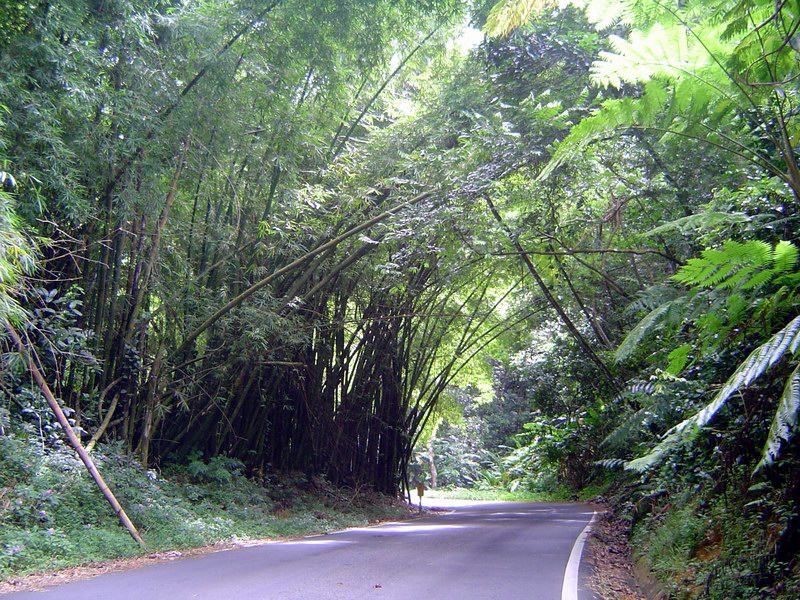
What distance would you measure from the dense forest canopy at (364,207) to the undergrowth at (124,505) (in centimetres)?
54

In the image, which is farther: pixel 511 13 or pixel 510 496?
pixel 510 496

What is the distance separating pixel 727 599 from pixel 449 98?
7.99 metres

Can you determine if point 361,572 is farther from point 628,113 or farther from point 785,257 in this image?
point 628,113

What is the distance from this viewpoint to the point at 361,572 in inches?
239

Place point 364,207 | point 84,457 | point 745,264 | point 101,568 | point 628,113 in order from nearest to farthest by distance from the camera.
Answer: point 745,264, point 628,113, point 101,568, point 84,457, point 364,207

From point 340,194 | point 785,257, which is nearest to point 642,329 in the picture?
point 785,257

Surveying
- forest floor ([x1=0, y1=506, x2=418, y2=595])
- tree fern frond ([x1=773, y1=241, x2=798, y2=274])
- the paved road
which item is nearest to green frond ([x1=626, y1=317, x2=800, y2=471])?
tree fern frond ([x1=773, y1=241, x2=798, y2=274])

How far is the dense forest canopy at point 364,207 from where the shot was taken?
4.81 m

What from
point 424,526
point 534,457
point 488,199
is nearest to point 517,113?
point 488,199

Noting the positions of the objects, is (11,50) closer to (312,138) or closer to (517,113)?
(312,138)

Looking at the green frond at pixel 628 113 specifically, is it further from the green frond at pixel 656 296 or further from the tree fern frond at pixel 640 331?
the green frond at pixel 656 296

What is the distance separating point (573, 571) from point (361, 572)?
1.99 metres

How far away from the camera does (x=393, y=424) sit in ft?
50.1

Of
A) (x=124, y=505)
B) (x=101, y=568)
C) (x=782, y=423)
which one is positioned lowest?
(x=101, y=568)
